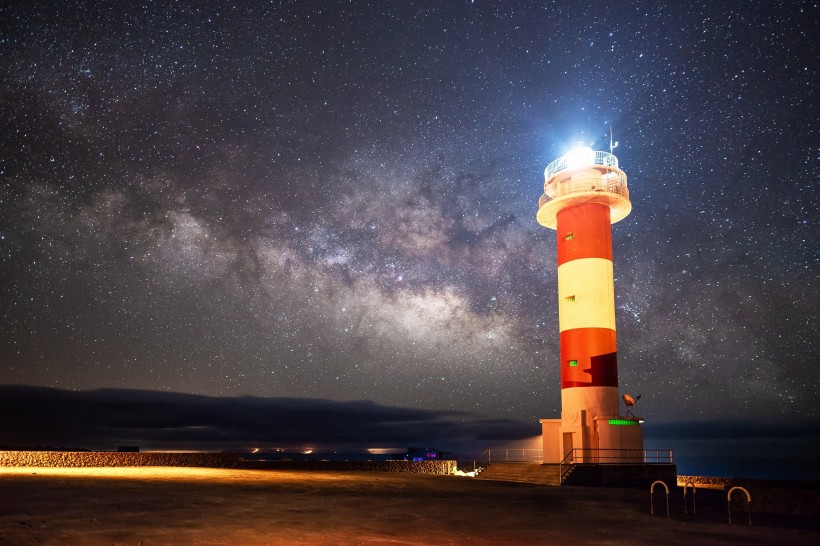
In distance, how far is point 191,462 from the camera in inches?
1336

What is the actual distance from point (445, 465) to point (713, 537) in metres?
27.2

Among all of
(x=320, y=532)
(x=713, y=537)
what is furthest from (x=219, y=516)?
(x=713, y=537)

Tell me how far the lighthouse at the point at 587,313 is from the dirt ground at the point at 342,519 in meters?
9.96

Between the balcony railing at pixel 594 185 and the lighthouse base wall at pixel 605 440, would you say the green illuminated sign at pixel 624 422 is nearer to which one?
the lighthouse base wall at pixel 605 440

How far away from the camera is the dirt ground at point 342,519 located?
397 inches

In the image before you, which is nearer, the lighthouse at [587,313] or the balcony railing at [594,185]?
the lighthouse at [587,313]

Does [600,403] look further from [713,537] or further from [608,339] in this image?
[713,537]

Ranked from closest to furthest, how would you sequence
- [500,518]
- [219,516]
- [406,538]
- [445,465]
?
[406,538], [219,516], [500,518], [445,465]

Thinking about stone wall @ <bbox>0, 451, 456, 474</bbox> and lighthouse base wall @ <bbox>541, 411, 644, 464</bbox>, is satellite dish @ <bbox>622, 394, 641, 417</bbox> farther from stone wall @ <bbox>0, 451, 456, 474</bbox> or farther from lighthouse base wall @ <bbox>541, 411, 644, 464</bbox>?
stone wall @ <bbox>0, 451, 456, 474</bbox>

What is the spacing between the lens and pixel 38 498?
1446 cm

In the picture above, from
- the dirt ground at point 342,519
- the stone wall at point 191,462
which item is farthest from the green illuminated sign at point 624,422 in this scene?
the stone wall at point 191,462

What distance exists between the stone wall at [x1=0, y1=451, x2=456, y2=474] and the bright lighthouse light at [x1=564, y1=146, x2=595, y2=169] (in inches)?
744

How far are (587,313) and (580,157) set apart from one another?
841 cm

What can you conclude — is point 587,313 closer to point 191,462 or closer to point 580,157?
point 580,157
